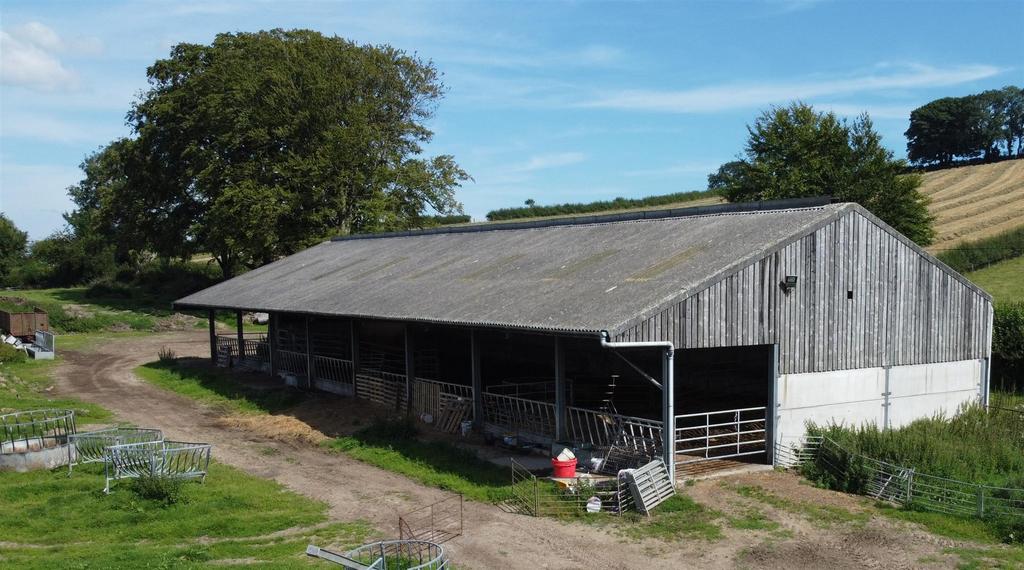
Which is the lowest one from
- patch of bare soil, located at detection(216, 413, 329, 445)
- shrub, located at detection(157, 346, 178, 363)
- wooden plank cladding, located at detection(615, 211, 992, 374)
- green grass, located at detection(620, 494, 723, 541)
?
patch of bare soil, located at detection(216, 413, 329, 445)

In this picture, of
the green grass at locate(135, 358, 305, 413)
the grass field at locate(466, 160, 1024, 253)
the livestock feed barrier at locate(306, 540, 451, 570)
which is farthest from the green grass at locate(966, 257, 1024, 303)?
the livestock feed barrier at locate(306, 540, 451, 570)

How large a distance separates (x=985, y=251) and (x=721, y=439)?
35536 millimetres

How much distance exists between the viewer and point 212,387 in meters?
32.0

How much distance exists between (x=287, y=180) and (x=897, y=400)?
132 ft

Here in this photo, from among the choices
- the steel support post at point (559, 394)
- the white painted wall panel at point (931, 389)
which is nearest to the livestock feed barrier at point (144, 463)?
the steel support post at point (559, 394)

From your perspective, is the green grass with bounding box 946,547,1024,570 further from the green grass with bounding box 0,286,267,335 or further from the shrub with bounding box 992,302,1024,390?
the green grass with bounding box 0,286,267,335

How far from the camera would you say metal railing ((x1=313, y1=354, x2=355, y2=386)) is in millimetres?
28750

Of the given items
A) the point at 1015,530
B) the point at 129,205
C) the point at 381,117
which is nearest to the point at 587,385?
the point at 1015,530

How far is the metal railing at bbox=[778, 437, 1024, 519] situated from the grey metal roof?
4429 millimetres

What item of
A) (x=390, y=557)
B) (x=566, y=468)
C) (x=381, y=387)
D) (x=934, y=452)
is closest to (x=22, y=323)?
(x=381, y=387)

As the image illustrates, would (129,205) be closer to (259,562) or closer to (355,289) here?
(355,289)

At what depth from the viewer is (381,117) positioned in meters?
56.4

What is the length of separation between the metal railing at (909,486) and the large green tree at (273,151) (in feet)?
124

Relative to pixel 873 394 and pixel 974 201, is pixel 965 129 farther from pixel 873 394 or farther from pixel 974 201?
pixel 873 394
